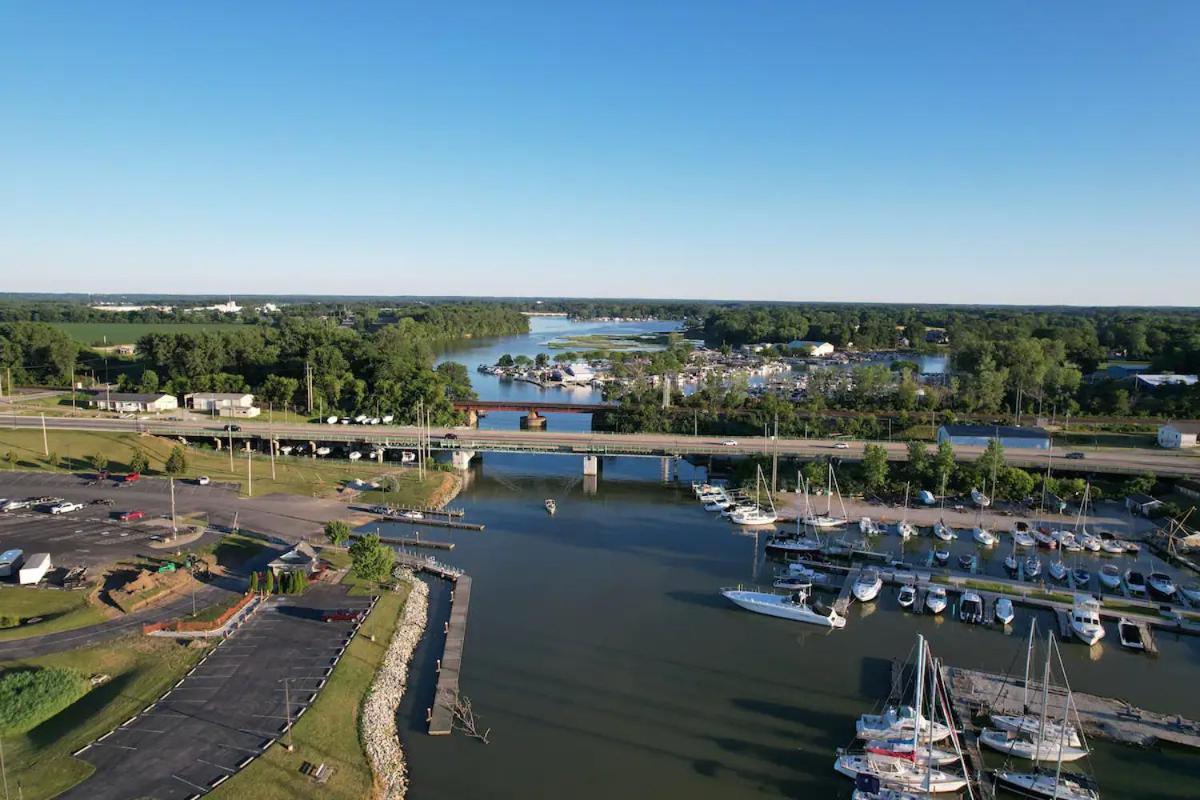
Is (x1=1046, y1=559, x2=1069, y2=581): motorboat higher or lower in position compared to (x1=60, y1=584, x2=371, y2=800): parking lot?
lower

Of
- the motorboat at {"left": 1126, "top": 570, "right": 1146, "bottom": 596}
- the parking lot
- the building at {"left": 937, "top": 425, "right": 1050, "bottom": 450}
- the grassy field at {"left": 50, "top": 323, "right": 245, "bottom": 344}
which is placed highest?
the grassy field at {"left": 50, "top": 323, "right": 245, "bottom": 344}

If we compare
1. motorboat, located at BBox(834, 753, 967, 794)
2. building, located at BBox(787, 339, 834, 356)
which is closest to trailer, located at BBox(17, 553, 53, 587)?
motorboat, located at BBox(834, 753, 967, 794)

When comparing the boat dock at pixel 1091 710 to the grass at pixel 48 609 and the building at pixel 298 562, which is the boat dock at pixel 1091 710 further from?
the grass at pixel 48 609

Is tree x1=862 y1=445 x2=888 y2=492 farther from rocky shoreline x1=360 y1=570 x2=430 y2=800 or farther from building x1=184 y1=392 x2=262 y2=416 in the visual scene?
building x1=184 y1=392 x2=262 y2=416

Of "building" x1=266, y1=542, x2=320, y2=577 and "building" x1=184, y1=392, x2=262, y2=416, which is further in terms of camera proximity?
"building" x1=184, y1=392, x2=262, y2=416

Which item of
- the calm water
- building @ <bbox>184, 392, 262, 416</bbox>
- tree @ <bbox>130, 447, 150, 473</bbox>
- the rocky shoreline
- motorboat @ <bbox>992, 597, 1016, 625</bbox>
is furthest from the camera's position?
building @ <bbox>184, 392, 262, 416</bbox>

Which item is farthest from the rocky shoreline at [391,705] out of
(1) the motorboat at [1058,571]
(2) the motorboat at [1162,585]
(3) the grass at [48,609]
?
(2) the motorboat at [1162,585]

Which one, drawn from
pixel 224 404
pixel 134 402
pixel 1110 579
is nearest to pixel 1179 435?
pixel 1110 579
